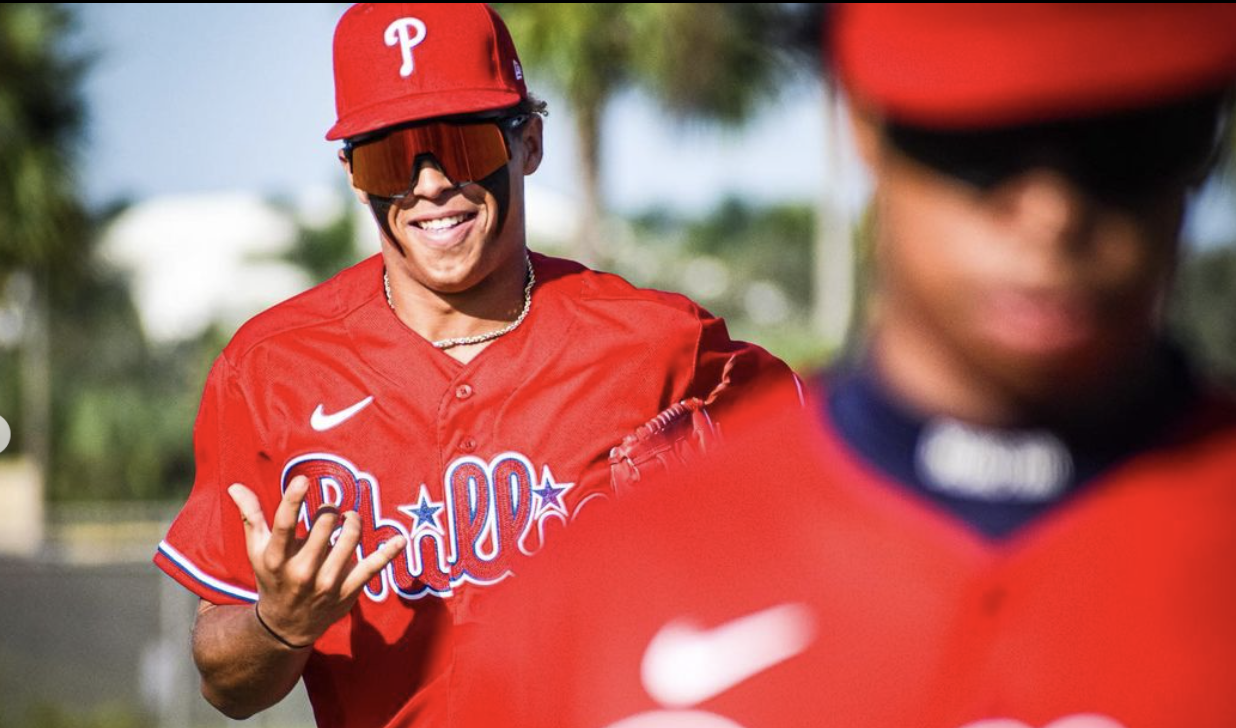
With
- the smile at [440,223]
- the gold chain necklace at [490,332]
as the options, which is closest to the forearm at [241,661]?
the gold chain necklace at [490,332]

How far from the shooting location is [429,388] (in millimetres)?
3445

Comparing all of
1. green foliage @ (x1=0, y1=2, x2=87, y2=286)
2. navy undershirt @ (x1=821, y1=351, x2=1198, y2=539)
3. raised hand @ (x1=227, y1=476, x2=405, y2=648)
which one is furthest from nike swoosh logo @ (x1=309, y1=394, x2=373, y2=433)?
green foliage @ (x1=0, y1=2, x2=87, y2=286)

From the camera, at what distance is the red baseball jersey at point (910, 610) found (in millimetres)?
1244

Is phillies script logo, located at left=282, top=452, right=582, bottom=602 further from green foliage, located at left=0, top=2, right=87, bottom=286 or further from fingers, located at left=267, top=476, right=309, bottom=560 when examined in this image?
green foliage, located at left=0, top=2, right=87, bottom=286

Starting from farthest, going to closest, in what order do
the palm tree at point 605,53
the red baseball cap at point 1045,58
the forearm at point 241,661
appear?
the palm tree at point 605,53 < the forearm at point 241,661 < the red baseball cap at point 1045,58

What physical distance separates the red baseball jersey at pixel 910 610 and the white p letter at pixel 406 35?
214cm

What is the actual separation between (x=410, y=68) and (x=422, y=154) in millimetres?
158

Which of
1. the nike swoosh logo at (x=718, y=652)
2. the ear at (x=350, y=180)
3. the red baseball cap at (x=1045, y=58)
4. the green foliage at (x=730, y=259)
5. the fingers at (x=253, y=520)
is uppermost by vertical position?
the red baseball cap at (x=1045, y=58)

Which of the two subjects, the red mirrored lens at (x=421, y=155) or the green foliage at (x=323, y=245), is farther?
the green foliage at (x=323, y=245)

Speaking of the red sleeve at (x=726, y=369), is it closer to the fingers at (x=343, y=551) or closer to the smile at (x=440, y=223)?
the smile at (x=440, y=223)

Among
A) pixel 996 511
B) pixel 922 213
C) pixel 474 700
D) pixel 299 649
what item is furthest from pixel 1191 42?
pixel 299 649

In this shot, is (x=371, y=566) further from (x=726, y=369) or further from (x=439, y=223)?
(x=726, y=369)

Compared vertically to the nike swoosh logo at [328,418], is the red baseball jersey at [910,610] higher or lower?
higher

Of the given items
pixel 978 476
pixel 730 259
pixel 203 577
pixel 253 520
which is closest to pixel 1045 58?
pixel 978 476
